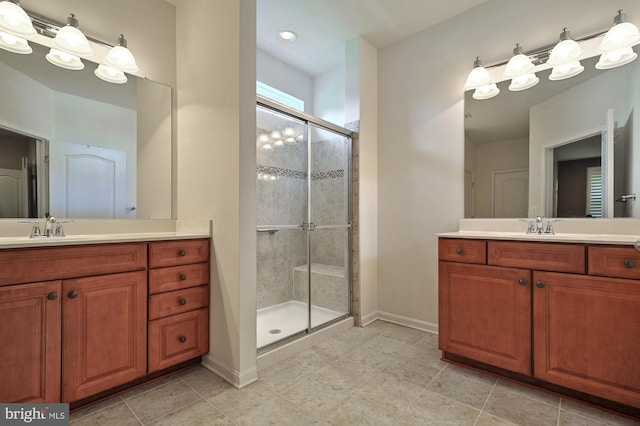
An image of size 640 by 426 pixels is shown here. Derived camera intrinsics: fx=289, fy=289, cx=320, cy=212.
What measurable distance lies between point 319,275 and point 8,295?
2.03 m

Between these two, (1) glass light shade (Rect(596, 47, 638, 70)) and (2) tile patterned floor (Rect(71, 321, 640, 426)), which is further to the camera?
(1) glass light shade (Rect(596, 47, 638, 70))

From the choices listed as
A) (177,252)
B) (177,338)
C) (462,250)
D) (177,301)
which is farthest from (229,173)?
(462,250)

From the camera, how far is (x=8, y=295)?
1.27m

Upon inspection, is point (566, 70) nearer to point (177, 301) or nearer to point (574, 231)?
point (574, 231)

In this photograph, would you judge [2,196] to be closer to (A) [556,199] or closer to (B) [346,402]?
(B) [346,402]

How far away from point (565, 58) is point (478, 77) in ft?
1.74

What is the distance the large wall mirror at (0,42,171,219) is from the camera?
1659 mm

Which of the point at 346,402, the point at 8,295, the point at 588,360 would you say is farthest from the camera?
the point at 346,402

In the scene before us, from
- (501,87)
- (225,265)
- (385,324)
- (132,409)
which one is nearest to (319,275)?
(385,324)

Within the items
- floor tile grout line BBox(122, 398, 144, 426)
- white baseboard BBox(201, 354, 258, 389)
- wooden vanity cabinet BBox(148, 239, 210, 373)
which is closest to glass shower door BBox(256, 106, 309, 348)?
white baseboard BBox(201, 354, 258, 389)

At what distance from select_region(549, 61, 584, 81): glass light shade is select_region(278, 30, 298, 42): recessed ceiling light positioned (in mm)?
2178

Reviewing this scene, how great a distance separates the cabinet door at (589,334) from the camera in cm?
140

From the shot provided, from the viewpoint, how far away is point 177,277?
1.81 m

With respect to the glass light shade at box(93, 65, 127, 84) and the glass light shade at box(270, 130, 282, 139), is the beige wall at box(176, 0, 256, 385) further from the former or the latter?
the glass light shade at box(270, 130, 282, 139)
